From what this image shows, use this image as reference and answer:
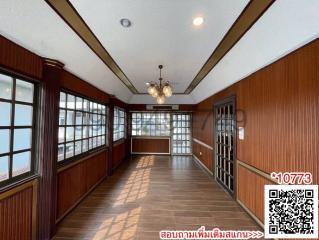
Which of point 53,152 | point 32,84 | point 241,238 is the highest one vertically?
point 32,84

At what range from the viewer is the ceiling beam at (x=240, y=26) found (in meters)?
1.69

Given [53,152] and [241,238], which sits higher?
[53,152]

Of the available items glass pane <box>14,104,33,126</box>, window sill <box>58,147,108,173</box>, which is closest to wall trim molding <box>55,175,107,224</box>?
window sill <box>58,147,108,173</box>

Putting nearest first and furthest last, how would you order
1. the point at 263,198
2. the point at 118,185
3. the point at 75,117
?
the point at 263,198 < the point at 75,117 < the point at 118,185

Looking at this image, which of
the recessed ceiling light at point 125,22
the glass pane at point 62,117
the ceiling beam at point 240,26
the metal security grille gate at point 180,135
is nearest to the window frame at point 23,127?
the glass pane at point 62,117

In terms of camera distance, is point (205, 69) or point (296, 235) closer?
point (296, 235)

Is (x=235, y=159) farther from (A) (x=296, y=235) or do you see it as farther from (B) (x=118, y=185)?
(B) (x=118, y=185)

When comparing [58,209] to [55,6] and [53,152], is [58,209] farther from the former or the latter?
[55,6]

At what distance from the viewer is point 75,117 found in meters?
3.25

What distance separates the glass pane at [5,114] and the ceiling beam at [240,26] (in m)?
2.68

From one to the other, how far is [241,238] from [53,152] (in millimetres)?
2814

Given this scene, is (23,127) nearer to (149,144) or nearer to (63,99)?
(63,99)

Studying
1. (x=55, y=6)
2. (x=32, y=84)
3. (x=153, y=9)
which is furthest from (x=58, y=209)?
(x=153, y=9)

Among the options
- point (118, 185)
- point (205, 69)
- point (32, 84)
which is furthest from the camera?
point (118, 185)
